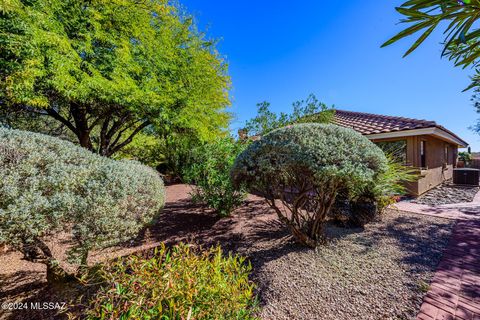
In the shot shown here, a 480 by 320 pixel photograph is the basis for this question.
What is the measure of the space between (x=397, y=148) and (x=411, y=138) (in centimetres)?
94

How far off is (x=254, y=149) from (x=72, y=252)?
315 centimetres

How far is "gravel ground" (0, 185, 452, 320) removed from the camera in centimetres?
238

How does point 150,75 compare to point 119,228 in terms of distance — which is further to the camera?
point 150,75

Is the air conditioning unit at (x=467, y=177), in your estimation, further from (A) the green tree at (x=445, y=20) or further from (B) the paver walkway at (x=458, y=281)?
(A) the green tree at (x=445, y=20)

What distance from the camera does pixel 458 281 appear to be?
2.83m

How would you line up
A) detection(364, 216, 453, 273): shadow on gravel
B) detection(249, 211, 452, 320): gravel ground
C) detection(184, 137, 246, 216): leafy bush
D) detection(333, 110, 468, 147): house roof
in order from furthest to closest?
detection(333, 110, 468, 147): house roof, detection(184, 137, 246, 216): leafy bush, detection(364, 216, 453, 273): shadow on gravel, detection(249, 211, 452, 320): gravel ground

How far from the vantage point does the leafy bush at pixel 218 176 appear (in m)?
5.27

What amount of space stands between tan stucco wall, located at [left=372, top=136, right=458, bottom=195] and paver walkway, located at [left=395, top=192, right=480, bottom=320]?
331 centimetres

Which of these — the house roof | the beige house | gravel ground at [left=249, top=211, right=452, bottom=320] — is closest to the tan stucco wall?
the beige house

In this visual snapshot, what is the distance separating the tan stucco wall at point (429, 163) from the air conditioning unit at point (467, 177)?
70 centimetres

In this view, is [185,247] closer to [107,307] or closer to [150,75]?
[107,307]

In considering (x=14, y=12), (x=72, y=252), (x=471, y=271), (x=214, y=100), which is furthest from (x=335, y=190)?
(x=14, y=12)

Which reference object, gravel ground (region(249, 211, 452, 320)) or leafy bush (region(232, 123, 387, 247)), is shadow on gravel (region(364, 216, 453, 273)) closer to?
gravel ground (region(249, 211, 452, 320))

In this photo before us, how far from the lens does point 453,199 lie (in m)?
7.90
